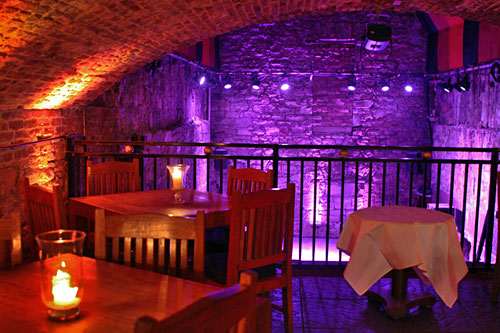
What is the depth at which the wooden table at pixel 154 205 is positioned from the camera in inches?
120

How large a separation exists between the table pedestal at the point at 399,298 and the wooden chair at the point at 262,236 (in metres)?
0.74

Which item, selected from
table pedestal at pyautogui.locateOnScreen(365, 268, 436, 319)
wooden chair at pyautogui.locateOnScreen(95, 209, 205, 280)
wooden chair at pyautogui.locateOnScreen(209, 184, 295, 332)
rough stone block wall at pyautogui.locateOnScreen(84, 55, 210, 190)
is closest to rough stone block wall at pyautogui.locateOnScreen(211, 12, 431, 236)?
rough stone block wall at pyautogui.locateOnScreen(84, 55, 210, 190)

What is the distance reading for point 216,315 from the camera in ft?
3.64

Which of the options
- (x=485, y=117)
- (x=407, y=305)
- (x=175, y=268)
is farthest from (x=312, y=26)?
(x=175, y=268)

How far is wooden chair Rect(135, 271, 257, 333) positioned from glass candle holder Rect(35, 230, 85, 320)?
58 centimetres

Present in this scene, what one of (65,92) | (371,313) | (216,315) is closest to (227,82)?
(65,92)

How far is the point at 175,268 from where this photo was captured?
84.4 inches

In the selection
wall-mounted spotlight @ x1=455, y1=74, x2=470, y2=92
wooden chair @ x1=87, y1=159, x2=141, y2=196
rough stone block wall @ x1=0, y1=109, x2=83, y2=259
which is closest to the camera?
wooden chair @ x1=87, y1=159, x2=141, y2=196

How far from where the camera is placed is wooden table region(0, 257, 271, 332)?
1509mm

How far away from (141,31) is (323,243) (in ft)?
23.1

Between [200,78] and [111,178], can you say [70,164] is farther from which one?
[200,78]

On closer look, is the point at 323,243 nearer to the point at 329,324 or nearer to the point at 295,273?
the point at 295,273

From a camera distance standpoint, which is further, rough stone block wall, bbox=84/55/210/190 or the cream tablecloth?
rough stone block wall, bbox=84/55/210/190

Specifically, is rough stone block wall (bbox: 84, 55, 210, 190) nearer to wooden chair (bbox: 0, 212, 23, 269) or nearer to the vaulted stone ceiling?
the vaulted stone ceiling
